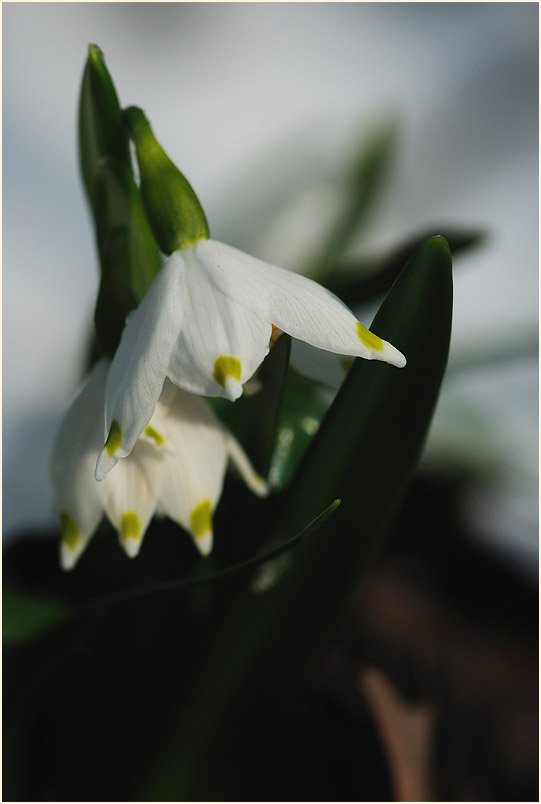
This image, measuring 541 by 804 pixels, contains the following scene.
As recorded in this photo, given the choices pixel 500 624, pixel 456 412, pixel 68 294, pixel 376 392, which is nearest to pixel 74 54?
pixel 68 294

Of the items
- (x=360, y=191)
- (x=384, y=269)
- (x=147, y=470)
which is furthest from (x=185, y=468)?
(x=360, y=191)

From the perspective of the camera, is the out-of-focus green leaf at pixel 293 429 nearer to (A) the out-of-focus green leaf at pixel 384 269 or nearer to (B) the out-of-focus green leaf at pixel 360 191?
(A) the out-of-focus green leaf at pixel 384 269

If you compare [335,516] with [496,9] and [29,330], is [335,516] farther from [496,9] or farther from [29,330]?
[496,9]

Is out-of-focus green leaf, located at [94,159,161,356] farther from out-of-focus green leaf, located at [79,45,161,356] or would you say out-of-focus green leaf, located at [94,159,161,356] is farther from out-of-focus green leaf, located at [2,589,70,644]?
out-of-focus green leaf, located at [2,589,70,644]

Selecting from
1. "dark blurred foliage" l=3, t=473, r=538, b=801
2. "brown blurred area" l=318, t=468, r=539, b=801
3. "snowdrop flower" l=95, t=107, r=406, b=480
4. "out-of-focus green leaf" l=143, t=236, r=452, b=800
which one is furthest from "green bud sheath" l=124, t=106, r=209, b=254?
"brown blurred area" l=318, t=468, r=539, b=801

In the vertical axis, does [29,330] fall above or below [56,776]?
above
